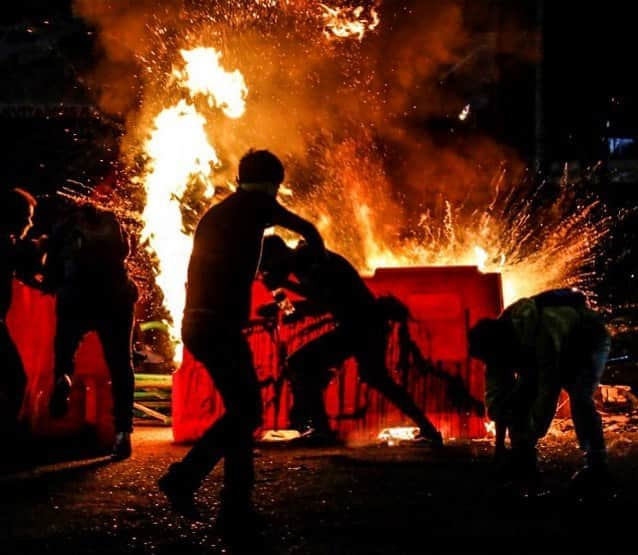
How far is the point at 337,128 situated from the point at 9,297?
1209 cm

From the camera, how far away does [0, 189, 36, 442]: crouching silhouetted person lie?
622cm

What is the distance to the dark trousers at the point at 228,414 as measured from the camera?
413 centimetres

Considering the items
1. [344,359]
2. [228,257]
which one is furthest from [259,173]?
[344,359]

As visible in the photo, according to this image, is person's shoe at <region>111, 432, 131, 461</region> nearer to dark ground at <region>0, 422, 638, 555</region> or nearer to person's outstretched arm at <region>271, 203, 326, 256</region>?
dark ground at <region>0, 422, 638, 555</region>

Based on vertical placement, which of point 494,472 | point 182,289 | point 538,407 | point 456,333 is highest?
point 182,289

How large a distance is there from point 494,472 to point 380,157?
14869 millimetres

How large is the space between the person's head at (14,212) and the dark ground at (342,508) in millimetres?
1778

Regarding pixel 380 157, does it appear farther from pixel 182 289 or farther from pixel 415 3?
pixel 182 289

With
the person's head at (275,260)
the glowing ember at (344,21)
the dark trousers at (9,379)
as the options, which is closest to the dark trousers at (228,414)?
the person's head at (275,260)

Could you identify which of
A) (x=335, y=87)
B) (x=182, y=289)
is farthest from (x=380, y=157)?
(x=182, y=289)

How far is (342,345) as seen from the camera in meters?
6.98

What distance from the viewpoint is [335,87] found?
17594 mm

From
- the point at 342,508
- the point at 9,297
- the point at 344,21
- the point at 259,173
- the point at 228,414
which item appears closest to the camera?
the point at 228,414

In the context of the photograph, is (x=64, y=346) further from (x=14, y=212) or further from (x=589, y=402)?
(x=589, y=402)
